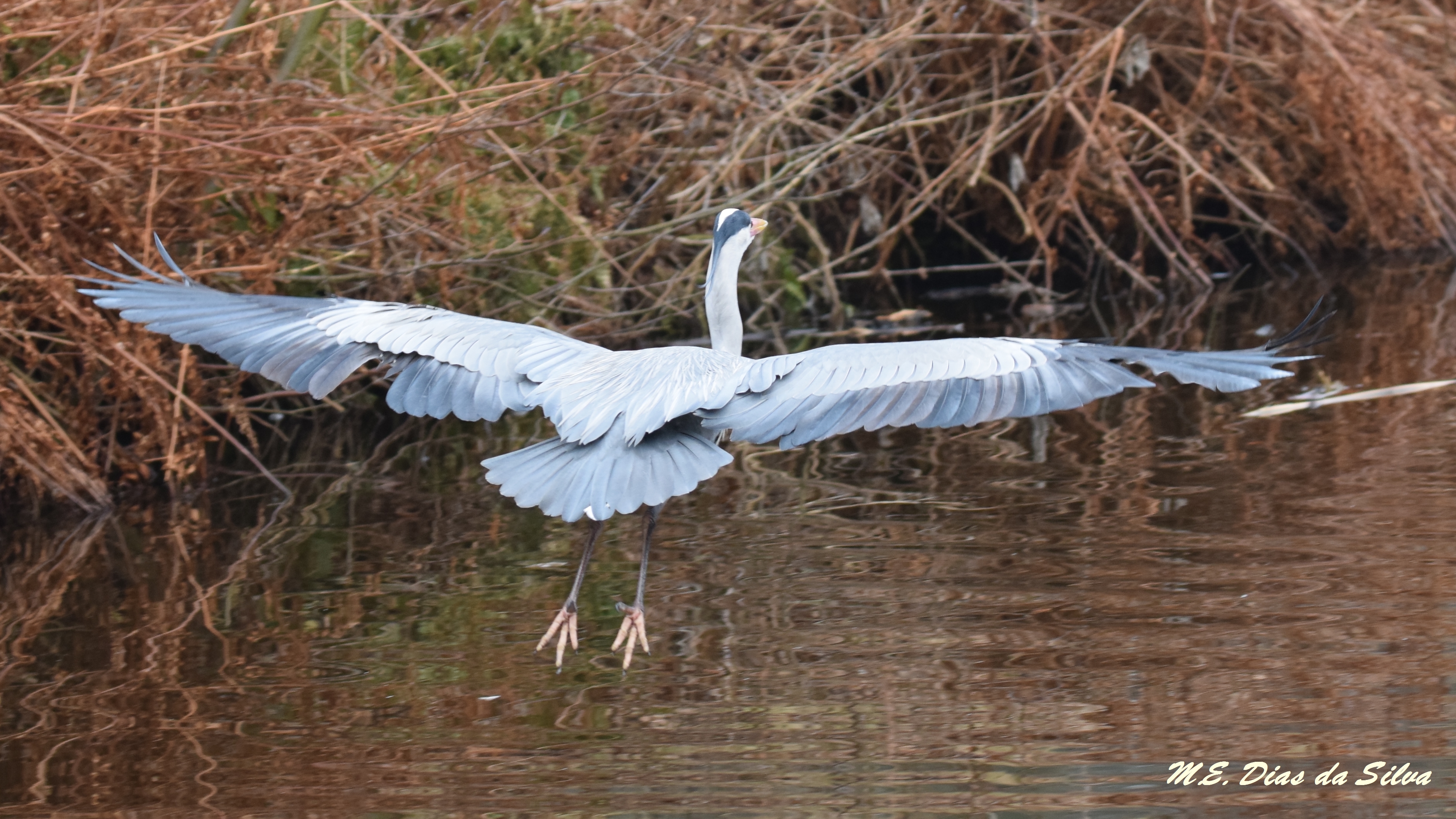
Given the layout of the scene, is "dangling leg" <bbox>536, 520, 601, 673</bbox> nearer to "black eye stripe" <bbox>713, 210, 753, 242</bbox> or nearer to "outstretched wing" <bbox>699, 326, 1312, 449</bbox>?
"outstretched wing" <bbox>699, 326, 1312, 449</bbox>

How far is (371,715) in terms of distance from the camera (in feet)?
14.5

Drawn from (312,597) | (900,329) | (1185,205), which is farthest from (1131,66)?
(312,597)

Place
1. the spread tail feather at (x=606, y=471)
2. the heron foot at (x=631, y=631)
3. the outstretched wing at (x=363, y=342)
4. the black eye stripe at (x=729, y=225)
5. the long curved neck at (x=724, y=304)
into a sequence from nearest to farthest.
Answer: the spread tail feather at (x=606, y=471) < the heron foot at (x=631, y=631) < the outstretched wing at (x=363, y=342) < the long curved neck at (x=724, y=304) < the black eye stripe at (x=729, y=225)

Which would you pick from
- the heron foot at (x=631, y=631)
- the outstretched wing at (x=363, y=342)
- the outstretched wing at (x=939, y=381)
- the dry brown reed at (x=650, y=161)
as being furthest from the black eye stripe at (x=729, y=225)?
the dry brown reed at (x=650, y=161)

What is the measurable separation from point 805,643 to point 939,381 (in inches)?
34.7

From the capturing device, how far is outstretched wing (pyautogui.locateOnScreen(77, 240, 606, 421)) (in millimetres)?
5152

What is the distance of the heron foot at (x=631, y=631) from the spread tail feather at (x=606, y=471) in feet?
1.29

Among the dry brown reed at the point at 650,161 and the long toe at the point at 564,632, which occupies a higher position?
the dry brown reed at the point at 650,161

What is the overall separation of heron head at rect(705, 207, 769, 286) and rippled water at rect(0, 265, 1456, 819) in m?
1.05

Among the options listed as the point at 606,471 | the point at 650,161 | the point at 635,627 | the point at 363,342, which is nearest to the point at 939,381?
the point at 606,471

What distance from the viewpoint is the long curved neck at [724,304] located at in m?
5.59

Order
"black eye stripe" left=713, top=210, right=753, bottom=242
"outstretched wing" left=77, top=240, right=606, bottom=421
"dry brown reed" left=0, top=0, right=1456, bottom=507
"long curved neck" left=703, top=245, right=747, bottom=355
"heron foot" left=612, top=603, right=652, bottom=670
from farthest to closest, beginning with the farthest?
"dry brown reed" left=0, top=0, right=1456, bottom=507 → "black eye stripe" left=713, top=210, right=753, bottom=242 → "long curved neck" left=703, top=245, right=747, bottom=355 → "outstretched wing" left=77, top=240, right=606, bottom=421 → "heron foot" left=612, top=603, right=652, bottom=670

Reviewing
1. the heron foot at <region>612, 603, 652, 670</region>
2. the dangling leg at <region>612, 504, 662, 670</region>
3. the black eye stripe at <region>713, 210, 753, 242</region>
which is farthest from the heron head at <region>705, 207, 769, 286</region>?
the heron foot at <region>612, 603, 652, 670</region>

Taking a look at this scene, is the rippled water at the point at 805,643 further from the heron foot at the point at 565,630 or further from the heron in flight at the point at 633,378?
the heron in flight at the point at 633,378
